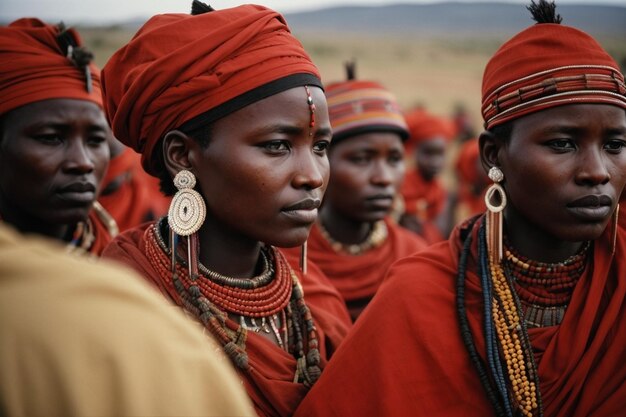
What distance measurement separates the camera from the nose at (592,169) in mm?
2596

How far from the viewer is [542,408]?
262cm

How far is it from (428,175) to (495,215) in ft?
25.0

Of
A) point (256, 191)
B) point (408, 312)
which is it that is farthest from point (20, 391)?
point (408, 312)

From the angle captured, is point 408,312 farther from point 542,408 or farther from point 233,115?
point 233,115

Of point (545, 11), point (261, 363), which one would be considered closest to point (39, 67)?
point (261, 363)

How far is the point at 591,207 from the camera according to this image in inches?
104

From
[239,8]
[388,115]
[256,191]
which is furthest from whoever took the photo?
[388,115]

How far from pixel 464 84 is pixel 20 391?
54.5 meters

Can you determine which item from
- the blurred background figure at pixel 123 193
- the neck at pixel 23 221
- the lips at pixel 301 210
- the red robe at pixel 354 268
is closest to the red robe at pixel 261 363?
the lips at pixel 301 210

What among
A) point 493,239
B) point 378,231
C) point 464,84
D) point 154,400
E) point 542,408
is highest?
point 154,400

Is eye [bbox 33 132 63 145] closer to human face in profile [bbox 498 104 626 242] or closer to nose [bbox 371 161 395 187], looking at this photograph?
nose [bbox 371 161 395 187]

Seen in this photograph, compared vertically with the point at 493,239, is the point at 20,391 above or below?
above

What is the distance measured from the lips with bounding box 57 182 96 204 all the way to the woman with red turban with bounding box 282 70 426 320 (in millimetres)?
1893

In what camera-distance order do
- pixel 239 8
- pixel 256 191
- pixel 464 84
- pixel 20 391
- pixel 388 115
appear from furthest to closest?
pixel 464 84
pixel 388 115
pixel 239 8
pixel 256 191
pixel 20 391
